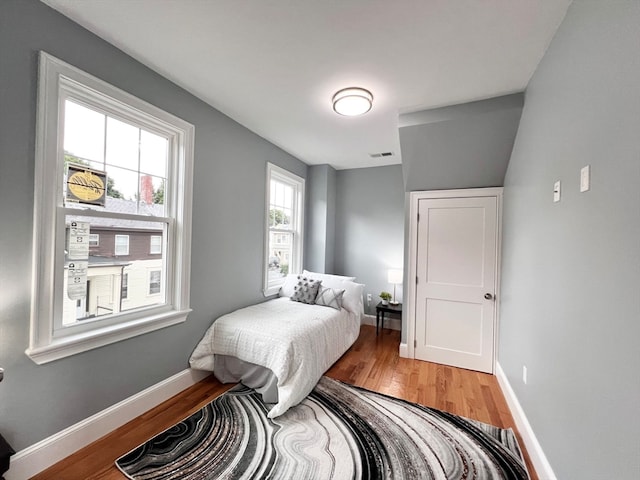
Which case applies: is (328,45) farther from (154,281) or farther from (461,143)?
(154,281)

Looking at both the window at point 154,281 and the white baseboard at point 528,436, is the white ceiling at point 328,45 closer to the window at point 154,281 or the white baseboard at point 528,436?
the window at point 154,281

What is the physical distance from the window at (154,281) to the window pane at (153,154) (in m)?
0.82

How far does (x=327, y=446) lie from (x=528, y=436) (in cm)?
132

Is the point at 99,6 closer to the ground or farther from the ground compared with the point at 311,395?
farther from the ground

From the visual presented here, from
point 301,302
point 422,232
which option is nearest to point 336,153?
point 422,232

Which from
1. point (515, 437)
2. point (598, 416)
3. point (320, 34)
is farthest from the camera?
point (515, 437)

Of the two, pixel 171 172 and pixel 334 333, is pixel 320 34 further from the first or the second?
pixel 334 333

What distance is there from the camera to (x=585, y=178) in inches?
47.4

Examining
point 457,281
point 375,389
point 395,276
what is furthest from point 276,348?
point 395,276

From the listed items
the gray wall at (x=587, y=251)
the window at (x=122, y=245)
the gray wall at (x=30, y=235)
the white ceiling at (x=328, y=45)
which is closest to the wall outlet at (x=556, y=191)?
the gray wall at (x=587, y=251)

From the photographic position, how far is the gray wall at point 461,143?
2352 millimetres

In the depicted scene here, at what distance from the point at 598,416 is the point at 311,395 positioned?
1.87 meters

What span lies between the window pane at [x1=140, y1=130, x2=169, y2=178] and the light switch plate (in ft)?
9.00

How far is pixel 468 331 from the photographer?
2984 millimetres
